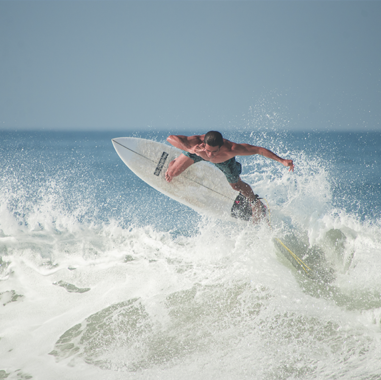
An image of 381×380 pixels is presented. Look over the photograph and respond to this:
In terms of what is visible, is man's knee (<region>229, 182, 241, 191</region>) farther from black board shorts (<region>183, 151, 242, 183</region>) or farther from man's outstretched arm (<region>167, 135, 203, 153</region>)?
man's outstretched arm (<region>167, 135, 203, 153</region>)

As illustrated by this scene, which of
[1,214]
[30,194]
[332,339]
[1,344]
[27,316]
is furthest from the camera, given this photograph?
[30,194]

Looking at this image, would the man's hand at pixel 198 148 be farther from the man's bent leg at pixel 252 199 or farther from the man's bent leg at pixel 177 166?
the man's bent leg at pixel 252 199

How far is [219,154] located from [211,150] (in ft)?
0.47

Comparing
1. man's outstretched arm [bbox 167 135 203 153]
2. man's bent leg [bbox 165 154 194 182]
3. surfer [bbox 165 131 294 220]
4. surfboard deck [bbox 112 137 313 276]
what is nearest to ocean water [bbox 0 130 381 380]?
surfboard deck [bbox 112 137 313 276]

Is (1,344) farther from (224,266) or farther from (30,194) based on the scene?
(30,194)

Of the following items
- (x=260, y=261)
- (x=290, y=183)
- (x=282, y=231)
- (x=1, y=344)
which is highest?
(x=290, y=183)

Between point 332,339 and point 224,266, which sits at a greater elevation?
point 224,266

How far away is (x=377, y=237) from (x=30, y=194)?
7613 mm

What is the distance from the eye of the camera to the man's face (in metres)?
3.51

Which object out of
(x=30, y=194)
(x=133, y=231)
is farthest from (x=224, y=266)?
(x=30, y=194)

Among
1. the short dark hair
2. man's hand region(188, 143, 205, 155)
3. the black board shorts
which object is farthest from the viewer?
the black board shorts

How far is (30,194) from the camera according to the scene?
7934mm

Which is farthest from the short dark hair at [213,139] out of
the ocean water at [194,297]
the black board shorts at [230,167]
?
the ocean water at [194,297]

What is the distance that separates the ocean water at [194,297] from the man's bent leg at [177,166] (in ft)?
2.93
